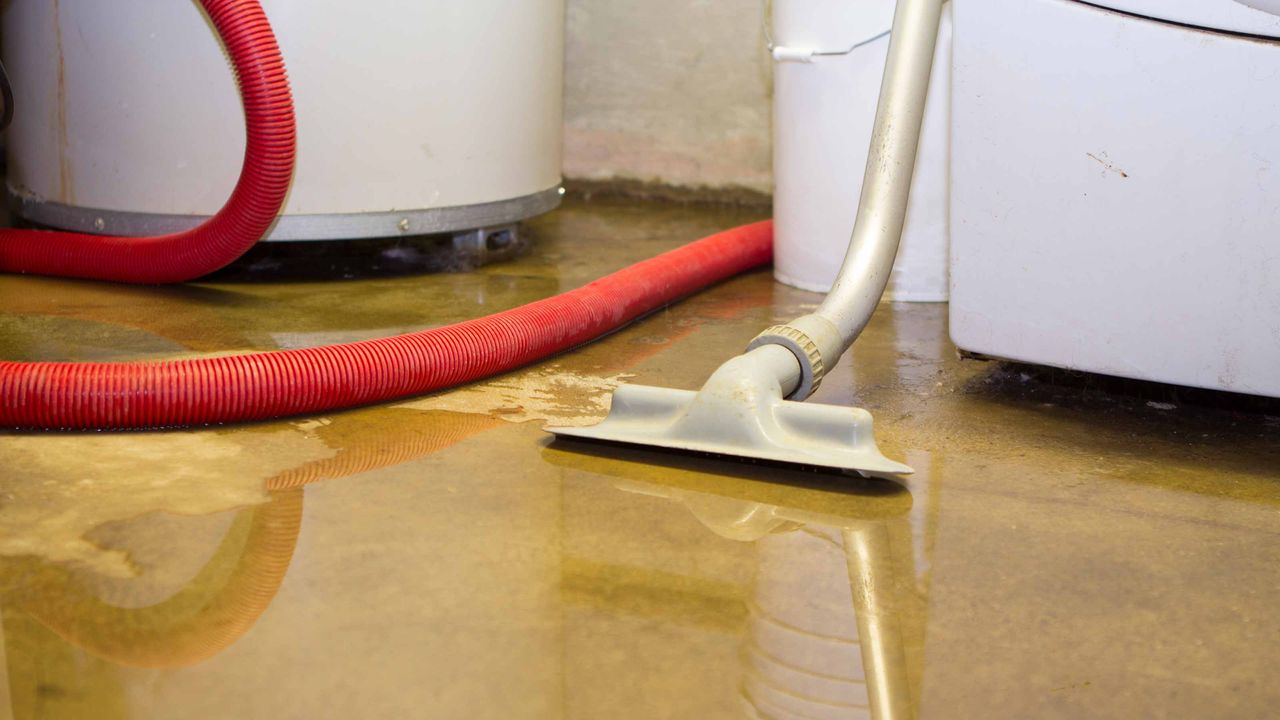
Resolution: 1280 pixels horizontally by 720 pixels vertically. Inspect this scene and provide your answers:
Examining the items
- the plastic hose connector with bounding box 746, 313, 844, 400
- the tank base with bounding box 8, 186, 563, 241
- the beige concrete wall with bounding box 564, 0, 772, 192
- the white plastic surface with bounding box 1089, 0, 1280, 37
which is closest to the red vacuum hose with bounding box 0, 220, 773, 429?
the plastic hose connector with bounding box 746, 313, 844, 400

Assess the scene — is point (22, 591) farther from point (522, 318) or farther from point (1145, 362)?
point (1145, 362)

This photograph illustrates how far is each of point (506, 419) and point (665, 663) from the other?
608mm

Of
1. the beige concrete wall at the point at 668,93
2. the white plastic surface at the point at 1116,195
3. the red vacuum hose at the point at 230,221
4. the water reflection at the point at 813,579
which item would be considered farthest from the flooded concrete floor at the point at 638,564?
the beige concrete wall at the point at 668,93

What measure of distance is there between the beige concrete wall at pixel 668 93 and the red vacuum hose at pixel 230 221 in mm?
1567

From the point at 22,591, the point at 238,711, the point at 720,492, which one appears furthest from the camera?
the point at 720,492

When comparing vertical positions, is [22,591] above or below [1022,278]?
below

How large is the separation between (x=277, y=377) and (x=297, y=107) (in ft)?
2.55

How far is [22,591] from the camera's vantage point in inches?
38.2

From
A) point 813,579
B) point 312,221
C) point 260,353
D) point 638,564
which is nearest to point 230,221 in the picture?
point 312,221

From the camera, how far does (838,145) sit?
2.11 meters

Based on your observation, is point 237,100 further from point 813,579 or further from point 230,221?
point 813,579

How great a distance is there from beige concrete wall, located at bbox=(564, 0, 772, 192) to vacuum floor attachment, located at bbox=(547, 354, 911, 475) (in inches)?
79.5

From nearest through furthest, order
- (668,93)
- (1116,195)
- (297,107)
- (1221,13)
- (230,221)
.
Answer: (1221,13) < (1116,195) < (230,221) < (297,107) < (668,93)

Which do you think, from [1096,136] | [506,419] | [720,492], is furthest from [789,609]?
[1096,136]
